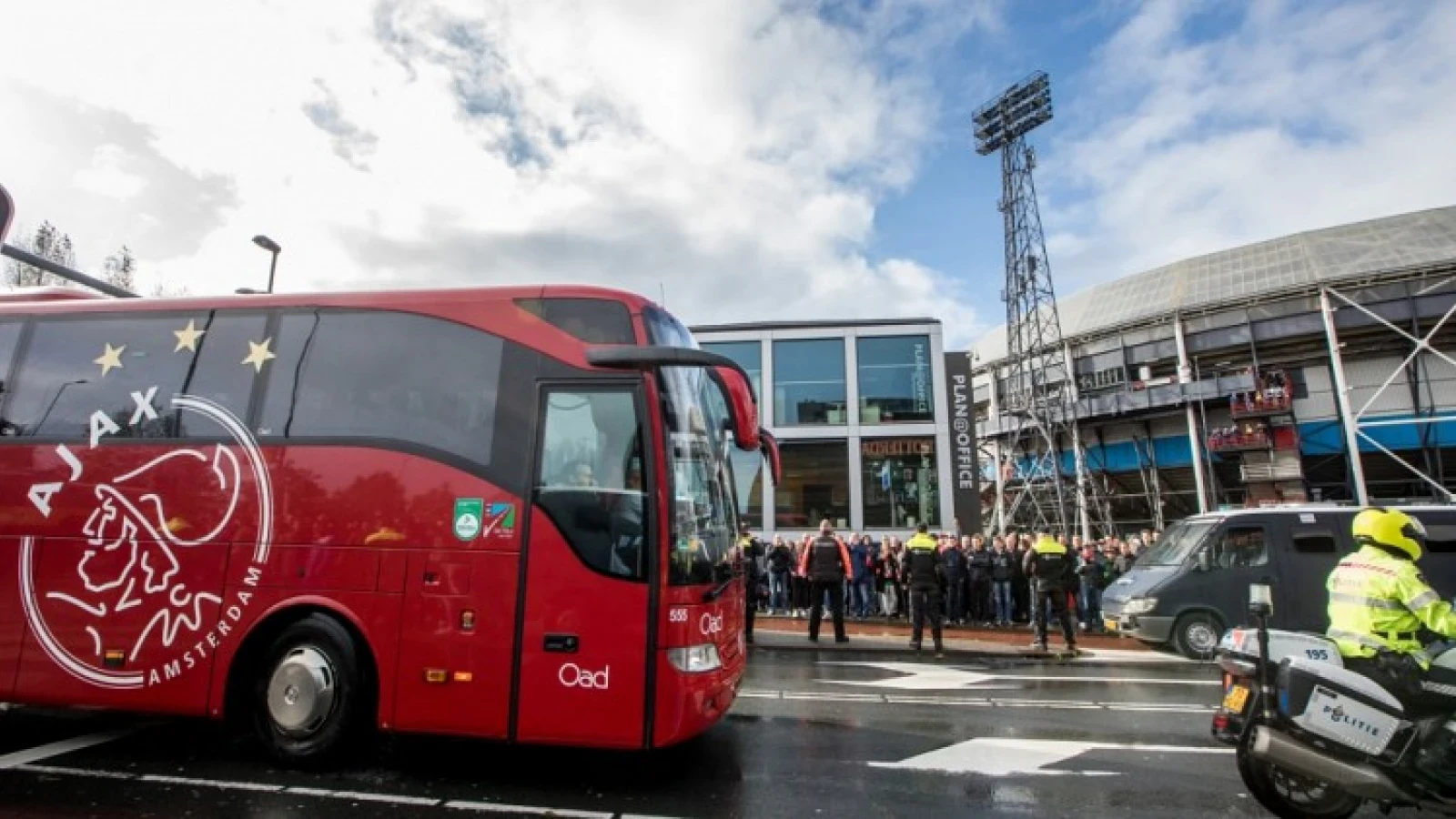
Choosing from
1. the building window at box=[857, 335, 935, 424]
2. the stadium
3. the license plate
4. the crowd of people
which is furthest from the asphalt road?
the stadium

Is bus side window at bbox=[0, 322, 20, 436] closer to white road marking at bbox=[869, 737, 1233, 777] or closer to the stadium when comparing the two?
white road marking at bbox=[869, 737, 1233, 777]

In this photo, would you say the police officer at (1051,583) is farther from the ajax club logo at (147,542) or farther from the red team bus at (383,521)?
the ajax club logo at (147,542)

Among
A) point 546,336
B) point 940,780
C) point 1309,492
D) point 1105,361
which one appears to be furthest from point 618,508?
point 1105,361

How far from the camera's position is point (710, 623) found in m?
4.93

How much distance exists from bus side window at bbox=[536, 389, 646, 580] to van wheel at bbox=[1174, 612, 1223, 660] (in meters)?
10.6

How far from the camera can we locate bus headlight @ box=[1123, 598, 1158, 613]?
11.4 metres

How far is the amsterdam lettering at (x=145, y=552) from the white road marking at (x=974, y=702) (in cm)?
496

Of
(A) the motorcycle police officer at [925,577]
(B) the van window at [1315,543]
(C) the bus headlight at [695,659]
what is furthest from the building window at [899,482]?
(C) the bus headlight at [695,659]

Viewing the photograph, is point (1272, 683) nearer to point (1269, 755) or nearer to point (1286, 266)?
point (1269, 755)

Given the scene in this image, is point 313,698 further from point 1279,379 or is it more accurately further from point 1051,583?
point 1279,379

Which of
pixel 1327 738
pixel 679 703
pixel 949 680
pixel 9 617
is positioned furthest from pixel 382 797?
pixel 949 680

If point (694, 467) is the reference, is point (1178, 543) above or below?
below

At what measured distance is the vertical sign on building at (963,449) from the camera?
22.7 m

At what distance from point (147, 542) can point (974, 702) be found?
7702mm
